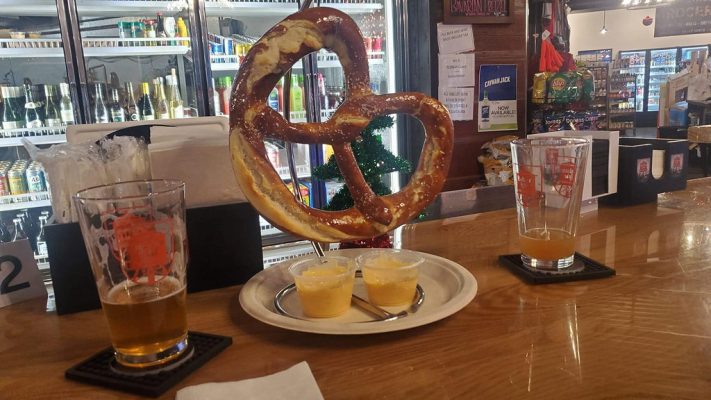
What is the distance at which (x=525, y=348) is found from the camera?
0.67m

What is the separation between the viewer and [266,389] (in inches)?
22.5

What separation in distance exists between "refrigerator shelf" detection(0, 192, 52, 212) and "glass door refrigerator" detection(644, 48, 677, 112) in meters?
10.4

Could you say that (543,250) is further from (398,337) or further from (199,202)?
(199,202)

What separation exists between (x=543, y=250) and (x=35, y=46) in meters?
2.58

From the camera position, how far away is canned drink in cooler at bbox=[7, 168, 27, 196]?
9.00 ft

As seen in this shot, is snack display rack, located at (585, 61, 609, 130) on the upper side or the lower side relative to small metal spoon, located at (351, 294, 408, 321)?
upper

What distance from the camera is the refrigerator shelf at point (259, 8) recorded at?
2857 millimetres

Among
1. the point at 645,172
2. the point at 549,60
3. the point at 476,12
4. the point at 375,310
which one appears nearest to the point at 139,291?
the point at 375,310

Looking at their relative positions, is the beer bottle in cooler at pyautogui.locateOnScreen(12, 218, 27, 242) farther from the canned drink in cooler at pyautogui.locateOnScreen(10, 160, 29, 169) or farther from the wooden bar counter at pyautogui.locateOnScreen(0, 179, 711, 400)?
the wooden bar counter at pyautogui.locateOnScreen(0, 179, 711, 400)

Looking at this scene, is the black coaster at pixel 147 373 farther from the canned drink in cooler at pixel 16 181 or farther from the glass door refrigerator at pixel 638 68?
the glass door refrigerator at pixel 638 68

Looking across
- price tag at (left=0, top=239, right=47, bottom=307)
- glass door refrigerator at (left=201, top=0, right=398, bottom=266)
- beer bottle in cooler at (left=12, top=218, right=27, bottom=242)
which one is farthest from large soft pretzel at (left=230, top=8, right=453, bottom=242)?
beer bottle in cooler at (left=12, top=218, right=27, bottom=242)

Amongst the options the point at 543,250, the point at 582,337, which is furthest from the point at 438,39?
the point at 582,337

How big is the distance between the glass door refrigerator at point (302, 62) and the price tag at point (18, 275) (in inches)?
76.3

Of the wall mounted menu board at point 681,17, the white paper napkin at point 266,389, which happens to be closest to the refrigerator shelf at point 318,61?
the white paper napkin at point 266,389
